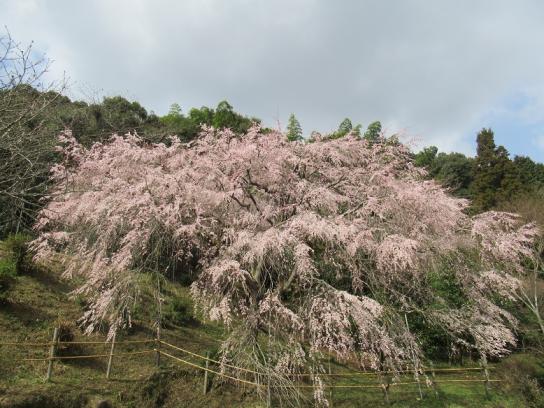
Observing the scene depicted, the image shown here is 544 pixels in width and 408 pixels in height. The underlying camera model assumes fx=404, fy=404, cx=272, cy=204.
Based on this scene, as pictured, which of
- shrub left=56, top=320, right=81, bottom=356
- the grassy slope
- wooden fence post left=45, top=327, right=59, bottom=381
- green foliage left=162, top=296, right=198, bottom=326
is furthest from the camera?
green foliage left=162, top=296, right=198, bottom=326

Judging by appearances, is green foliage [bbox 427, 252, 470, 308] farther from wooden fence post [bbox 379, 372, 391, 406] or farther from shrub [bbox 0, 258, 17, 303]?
shrub [bbox 0, 258, 17, 303]

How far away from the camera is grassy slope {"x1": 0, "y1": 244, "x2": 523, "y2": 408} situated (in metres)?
7.20

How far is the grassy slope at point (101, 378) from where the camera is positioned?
284 inches

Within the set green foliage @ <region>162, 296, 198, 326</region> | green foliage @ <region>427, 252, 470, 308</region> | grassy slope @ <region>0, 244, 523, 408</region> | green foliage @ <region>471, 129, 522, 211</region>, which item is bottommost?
grassy slope @ <region>0, 244, 523, 408</region>

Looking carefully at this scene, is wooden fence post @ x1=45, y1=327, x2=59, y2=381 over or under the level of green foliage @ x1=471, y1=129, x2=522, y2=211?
under

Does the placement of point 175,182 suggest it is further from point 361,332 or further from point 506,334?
point 506,334

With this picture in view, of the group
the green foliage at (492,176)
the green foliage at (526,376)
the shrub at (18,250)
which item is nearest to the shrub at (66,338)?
the shrub at (18,250)

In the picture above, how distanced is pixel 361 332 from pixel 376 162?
5.07 metres

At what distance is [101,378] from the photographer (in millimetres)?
7977

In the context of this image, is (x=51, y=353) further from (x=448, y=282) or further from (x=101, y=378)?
(x=448, y=282)

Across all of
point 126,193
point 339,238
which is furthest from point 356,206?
point 126,193

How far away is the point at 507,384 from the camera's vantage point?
11.3 m

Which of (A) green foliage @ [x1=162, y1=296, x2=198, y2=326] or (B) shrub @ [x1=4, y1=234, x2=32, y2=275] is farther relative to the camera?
(A) green foliage @ [x1=162, y1=296, x2=198, y2=326]

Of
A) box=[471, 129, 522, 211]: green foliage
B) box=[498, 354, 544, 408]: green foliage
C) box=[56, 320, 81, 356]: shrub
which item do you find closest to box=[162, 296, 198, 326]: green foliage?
box=[56, 320, 81, 356]: shrub
